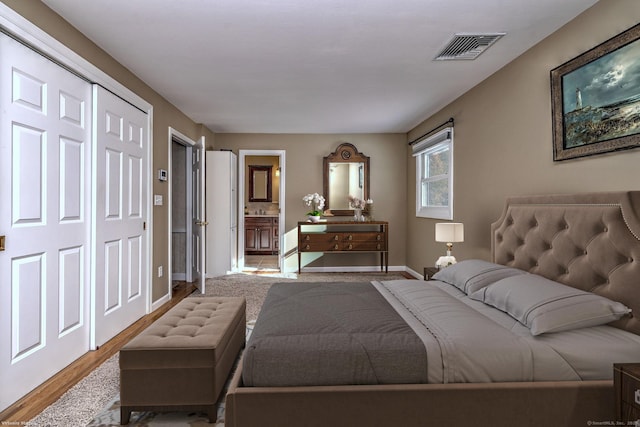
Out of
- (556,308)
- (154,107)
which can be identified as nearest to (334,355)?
(556,308)

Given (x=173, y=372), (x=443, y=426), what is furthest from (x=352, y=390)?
(x=173, y=372)

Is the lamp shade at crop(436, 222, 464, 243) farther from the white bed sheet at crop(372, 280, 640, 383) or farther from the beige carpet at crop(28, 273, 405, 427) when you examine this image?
the beige carpet at crop(28, 273, 405, 427)

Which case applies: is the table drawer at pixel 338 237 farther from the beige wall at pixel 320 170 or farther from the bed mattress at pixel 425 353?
the bed mattress at pixel 425 353

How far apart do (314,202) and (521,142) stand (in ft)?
12.3

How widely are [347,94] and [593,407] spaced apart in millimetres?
3490

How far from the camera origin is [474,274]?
2.55 m

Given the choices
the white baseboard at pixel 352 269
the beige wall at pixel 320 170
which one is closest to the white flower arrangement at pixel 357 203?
the beige wall at pixel 320 170

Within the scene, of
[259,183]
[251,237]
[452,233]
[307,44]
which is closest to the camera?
[307,44]

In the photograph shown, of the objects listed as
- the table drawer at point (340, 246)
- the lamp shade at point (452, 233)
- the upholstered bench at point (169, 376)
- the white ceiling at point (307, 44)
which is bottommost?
the upholstered bench at point (169, 376)

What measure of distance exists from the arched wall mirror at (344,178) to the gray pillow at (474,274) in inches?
145

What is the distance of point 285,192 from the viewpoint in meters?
6.44

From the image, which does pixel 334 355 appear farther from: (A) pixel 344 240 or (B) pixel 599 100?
(A) pixel 344 240

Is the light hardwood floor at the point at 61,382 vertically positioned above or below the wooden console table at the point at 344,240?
below

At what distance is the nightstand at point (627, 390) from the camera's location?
138cm
